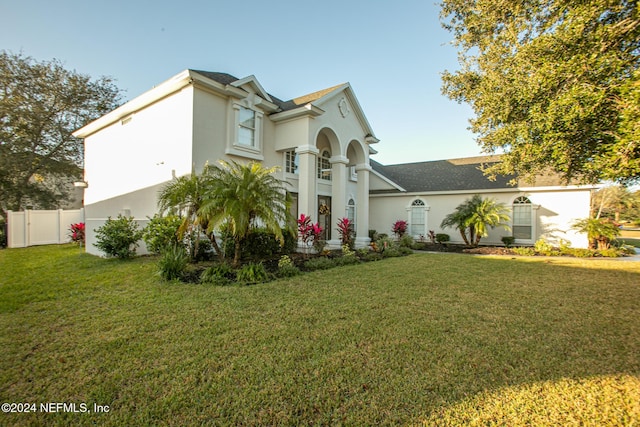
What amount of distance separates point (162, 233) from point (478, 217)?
13.6 meters

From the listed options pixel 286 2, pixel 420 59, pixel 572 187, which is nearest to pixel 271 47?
pixel 286 2

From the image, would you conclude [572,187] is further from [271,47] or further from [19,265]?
[19,265]

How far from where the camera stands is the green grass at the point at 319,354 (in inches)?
95.1

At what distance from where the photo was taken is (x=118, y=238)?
879cm

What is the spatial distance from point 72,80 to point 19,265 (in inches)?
727

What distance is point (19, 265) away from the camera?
27.5ft

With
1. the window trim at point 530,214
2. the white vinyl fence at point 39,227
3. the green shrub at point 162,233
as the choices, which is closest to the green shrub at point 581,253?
the window trim at point 530,214

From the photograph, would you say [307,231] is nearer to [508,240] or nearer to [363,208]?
[363,208]

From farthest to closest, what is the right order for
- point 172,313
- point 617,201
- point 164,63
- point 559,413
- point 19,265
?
point 617,201
point 164,63
point 19,265
point 172,313
point 559,413

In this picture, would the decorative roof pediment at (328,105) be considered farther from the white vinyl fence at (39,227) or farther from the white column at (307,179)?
the white vinyl fence at (39,227)

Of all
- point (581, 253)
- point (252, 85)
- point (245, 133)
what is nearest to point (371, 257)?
point (245, 133)

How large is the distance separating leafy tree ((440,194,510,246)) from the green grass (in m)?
7.04

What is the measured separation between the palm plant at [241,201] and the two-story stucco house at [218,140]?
3.53 m

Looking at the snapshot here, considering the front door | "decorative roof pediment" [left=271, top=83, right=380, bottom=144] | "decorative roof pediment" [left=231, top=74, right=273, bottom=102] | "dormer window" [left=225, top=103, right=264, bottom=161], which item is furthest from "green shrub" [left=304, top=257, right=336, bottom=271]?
"decorative roof pediment" [left=231, top=74, right=273, bottom=102]
